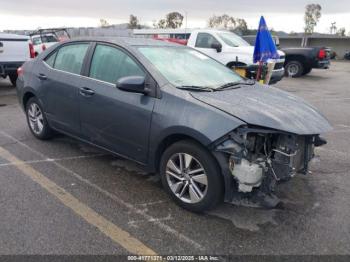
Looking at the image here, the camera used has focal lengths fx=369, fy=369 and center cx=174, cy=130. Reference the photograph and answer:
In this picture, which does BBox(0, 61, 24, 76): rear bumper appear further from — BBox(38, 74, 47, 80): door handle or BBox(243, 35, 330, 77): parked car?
BBox(243, 35, 330, 77): parked car

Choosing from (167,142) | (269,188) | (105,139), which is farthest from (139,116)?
(269,188)

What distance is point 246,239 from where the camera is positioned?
321cm

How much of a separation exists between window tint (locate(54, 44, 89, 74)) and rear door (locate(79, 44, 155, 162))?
0.94ft

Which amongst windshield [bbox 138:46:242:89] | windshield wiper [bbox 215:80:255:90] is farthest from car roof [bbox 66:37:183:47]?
windshield wiper [bbox 215:80:255:90]

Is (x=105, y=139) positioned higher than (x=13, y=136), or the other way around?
(x=105, y=139)

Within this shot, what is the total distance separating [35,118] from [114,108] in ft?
6.99

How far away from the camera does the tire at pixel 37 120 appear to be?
18.0ft

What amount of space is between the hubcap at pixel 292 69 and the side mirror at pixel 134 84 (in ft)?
49.7

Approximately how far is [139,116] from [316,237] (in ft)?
6.76

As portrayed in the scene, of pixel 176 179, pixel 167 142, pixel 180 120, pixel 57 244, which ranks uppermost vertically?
pixel 180 120

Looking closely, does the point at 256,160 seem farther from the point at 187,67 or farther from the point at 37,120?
the point at 37,120

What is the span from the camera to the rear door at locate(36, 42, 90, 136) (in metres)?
4.73

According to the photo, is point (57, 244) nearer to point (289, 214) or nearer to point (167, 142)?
point (167, 142)

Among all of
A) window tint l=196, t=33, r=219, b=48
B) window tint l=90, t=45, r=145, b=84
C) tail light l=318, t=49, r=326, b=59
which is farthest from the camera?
tail light l=318, t=49, r=326, b=59
